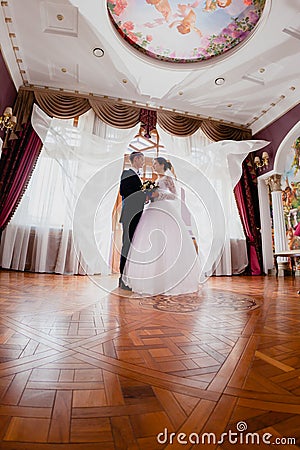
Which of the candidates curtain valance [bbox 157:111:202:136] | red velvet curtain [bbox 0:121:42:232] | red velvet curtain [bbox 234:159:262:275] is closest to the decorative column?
red velvet curtain [bbox 234:159:262:275]

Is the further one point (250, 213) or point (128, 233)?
point (250, 213)

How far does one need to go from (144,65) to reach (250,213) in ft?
12.7

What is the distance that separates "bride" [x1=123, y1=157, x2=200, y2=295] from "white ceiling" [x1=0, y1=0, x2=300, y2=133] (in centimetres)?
306

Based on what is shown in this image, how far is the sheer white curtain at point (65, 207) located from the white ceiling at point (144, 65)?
2.97 ft

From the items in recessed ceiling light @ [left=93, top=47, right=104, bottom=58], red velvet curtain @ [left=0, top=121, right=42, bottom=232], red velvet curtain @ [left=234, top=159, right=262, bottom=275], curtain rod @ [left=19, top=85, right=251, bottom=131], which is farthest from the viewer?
red velvet curtain @ [left=234, top=159, right=262, bottom=275]

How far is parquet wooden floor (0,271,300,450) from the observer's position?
1.65 ft

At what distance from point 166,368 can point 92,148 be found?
15.4 ft

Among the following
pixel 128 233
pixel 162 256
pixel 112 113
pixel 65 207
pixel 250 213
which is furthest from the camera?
pixel 250 213

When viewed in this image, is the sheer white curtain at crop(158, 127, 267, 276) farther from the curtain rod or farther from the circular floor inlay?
the circular floor inlay

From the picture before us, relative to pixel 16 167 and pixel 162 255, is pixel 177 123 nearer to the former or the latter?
pixel 16 167

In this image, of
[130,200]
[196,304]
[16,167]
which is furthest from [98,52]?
[196,304]

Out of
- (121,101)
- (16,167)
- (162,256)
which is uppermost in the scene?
(121,101)

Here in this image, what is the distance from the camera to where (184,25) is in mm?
3967

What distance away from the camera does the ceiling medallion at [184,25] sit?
143 inches
